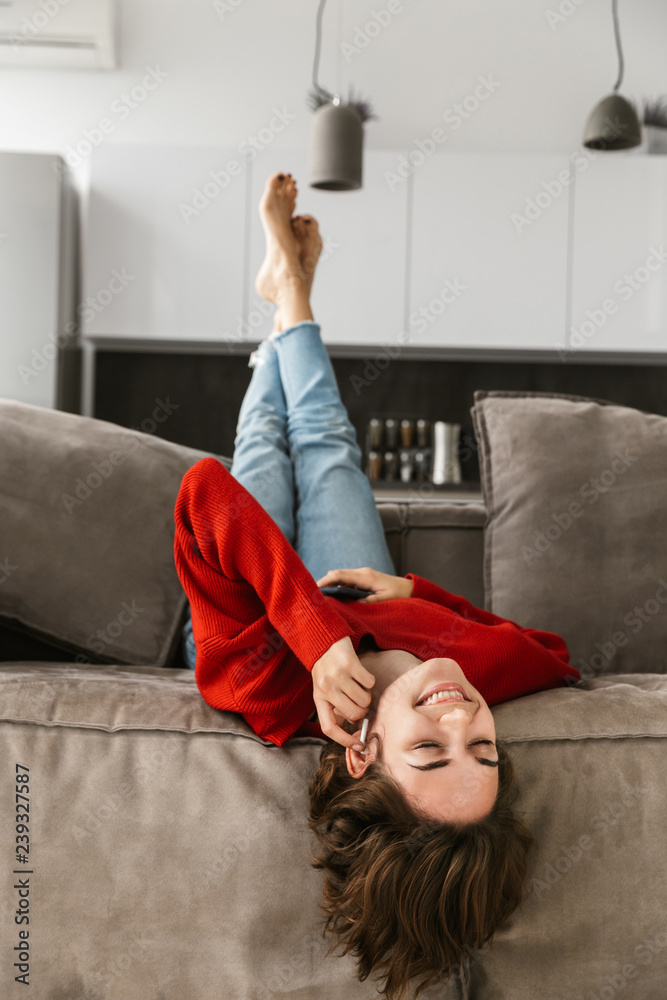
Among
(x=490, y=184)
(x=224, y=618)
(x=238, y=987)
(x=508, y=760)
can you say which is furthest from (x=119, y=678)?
(x=490, y=184)

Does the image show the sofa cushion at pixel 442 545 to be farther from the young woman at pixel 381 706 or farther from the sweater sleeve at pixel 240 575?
the sweater sleeve at pixel 240 575

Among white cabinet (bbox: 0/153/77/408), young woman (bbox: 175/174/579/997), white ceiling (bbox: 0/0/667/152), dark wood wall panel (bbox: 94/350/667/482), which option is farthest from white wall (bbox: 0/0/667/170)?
young woman (bbox: 175/174/579/997)

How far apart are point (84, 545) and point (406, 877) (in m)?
0.75

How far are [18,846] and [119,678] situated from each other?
26 centimetres

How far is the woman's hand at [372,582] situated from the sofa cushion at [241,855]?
0.35m

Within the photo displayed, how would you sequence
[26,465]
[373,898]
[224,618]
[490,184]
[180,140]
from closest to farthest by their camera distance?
[373,898], [224,618], [26,465], [490,184], [180,140]

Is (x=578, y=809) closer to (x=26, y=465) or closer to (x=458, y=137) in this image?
(x=26, y=465)

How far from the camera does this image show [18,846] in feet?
2.97

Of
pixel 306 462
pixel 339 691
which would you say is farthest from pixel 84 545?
pixel 339 691

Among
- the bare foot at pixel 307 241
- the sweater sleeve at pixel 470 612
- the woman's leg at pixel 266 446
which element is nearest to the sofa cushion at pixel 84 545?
the woman's leg at pixel 266 446

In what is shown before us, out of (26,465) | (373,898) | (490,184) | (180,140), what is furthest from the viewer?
(180,140)

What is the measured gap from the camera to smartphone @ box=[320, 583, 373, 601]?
1305mm

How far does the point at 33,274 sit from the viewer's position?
3.36m

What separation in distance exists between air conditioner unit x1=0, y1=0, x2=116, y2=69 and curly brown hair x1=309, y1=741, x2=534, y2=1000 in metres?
3.62
